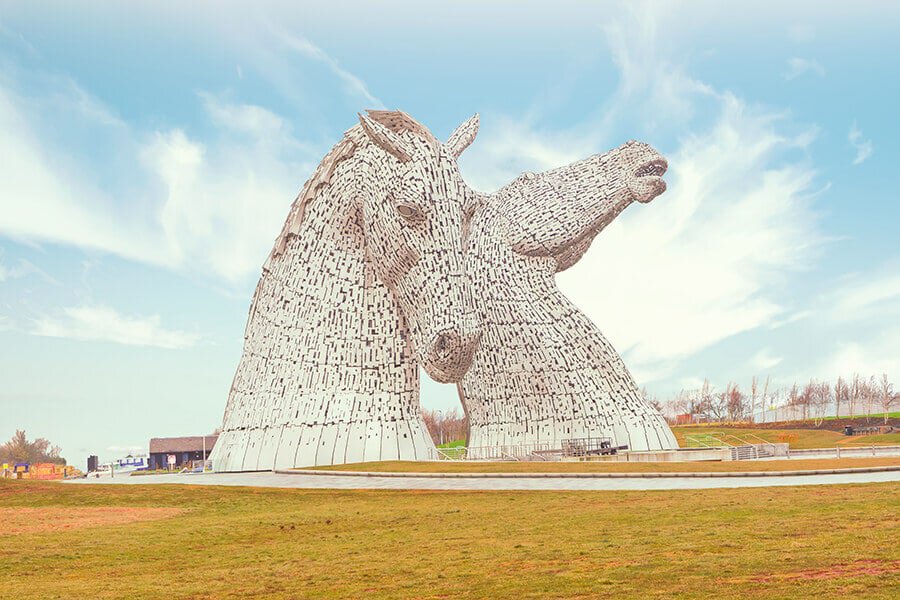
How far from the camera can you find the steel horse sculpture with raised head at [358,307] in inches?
819

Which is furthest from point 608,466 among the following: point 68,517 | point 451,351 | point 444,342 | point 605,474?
point 68,517

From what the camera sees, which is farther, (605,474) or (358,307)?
Answer: (358,307)

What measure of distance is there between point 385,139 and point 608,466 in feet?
30.0

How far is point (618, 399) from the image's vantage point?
23766 millimetres

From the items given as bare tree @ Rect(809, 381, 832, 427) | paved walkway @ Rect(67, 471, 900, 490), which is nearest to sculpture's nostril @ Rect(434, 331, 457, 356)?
paved walkway @ Rect(67, 471, 900, 490)

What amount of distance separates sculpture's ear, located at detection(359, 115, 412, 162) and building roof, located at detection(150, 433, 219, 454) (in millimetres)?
29777

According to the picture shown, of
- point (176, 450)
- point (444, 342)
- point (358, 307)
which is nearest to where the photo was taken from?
point (444, 342)

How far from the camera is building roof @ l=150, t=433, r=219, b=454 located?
47.0 meters

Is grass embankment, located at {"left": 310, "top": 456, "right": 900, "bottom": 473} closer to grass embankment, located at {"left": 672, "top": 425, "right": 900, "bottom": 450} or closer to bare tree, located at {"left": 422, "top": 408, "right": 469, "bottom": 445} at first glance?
grass embankment, located at {"left": 672, "top": 425, "right": 900, "bottom": 450}

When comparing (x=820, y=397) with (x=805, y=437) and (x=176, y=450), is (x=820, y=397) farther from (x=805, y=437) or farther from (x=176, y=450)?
(x=176, y=450)

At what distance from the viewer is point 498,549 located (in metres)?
8.56

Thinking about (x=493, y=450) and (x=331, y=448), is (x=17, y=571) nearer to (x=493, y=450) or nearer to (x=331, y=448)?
(x=331, y=448)

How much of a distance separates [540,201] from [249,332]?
9.47 metres

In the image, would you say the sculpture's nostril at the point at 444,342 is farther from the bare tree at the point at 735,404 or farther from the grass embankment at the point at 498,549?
the bare tree at the point at 735,404
